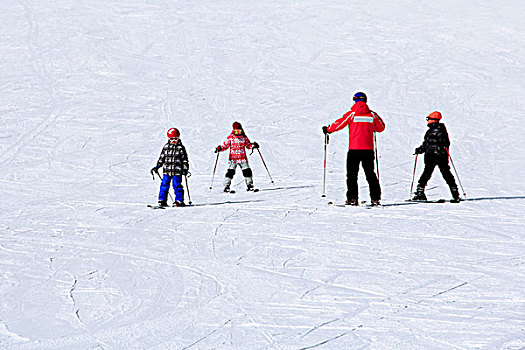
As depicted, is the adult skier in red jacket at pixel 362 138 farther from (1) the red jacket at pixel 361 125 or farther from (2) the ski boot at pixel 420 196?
(2) the ski boot at pixel 420 196

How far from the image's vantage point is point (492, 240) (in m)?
7.17

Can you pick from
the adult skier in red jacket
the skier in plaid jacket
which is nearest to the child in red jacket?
the skier in plaid jacket

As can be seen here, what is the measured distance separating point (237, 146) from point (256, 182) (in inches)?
55.9

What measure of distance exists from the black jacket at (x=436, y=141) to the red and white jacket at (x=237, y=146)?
9.37ft

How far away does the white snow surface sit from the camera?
15.6 feet

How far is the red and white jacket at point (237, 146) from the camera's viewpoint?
1100cm

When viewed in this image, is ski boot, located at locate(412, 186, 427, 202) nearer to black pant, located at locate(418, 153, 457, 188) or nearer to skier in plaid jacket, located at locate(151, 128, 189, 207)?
black pant, located at locate(418, 153, 457, 188)

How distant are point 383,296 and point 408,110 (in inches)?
535

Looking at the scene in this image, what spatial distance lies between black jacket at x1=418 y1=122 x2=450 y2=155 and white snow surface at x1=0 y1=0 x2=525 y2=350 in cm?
83

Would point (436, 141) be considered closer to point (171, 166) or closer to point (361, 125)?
point (361, 125)

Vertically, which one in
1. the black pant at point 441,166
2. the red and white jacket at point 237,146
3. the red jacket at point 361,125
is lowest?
the black pant at point 441,166

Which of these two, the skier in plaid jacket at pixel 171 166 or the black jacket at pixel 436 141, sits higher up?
the black jacket at pixel 436 141

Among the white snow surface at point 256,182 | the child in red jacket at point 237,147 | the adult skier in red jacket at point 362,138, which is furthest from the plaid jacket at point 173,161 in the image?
the adult skier in red jacket at point 362,138

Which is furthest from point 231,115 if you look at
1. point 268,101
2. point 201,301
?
point 201,301
